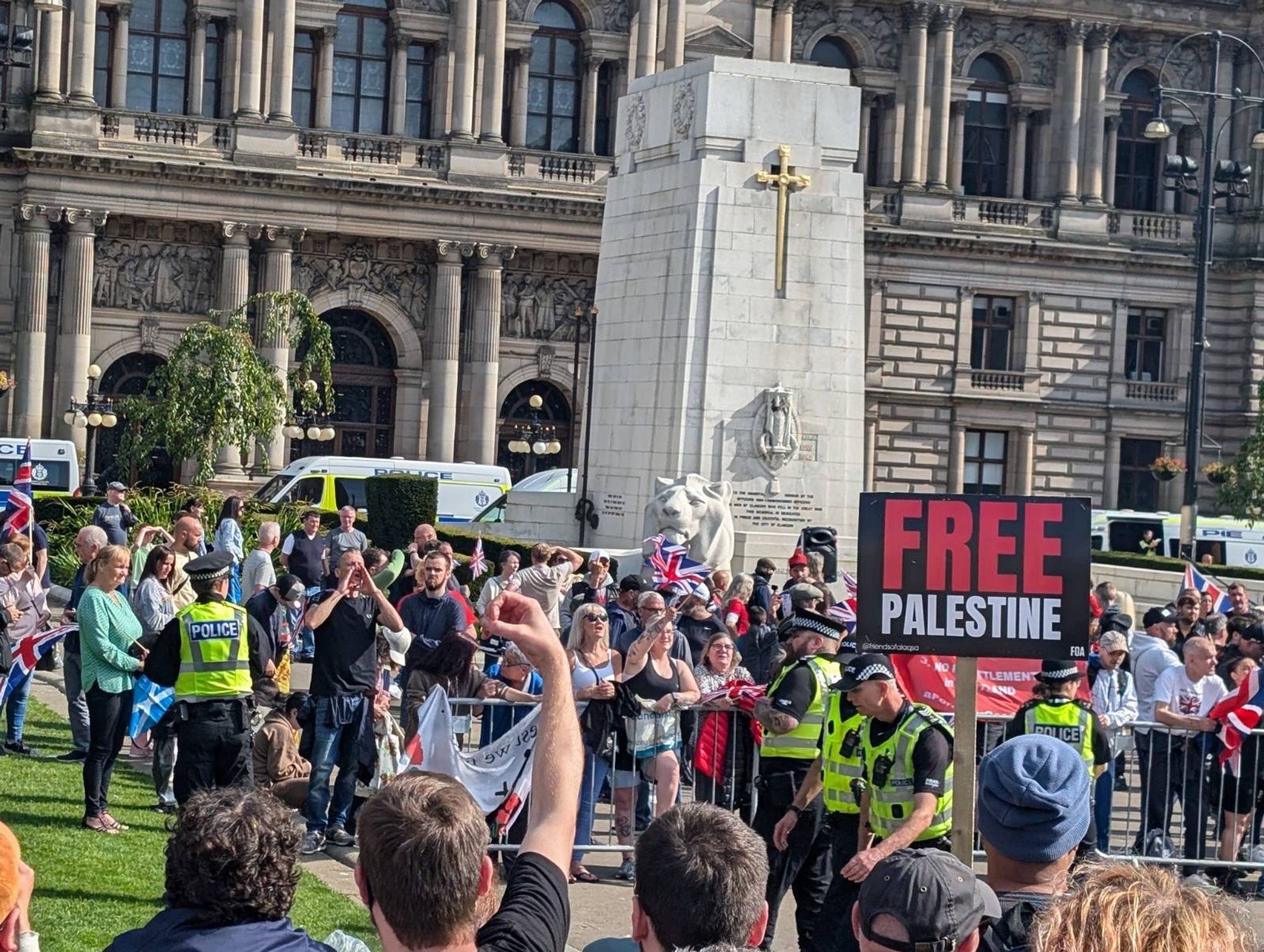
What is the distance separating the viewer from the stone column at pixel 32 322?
5150 centimetres

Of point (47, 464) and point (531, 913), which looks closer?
point (531, 913)

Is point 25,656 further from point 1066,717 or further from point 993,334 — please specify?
point 993,334

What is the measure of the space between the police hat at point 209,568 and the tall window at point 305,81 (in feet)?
147

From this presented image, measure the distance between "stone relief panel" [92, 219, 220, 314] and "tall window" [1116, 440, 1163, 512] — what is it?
2635 cm

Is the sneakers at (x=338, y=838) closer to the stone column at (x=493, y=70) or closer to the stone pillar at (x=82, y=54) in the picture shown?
the stone pillar at (x=82, y=54)

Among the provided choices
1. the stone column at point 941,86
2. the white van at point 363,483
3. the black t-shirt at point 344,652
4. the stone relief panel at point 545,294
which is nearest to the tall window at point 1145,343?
the stone column at point 941,86

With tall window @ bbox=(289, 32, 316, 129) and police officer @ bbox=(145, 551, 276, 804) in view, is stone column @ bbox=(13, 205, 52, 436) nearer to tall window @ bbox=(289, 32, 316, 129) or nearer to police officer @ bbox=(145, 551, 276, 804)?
tall window @ bbox=(289, 32, 316, 129)

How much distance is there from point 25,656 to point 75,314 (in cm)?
3754

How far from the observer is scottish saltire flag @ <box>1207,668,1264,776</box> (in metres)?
14.3

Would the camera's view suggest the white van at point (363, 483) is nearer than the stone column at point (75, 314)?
Yes

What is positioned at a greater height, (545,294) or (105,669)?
(545,294)

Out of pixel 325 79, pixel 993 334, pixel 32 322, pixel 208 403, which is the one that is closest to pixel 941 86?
pixel 993 334

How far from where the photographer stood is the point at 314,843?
1349 centimetres

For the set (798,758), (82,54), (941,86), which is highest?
(941,86)
